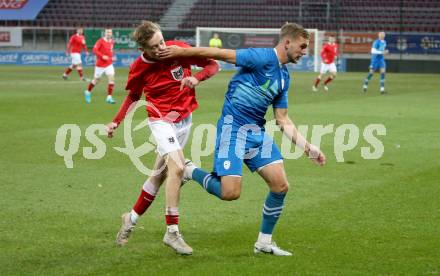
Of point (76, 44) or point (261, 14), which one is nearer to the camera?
point (76, 44)

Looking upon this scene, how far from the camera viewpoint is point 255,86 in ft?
25.5

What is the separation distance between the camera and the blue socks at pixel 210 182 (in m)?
7.84

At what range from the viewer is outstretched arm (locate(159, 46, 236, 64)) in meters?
7.47

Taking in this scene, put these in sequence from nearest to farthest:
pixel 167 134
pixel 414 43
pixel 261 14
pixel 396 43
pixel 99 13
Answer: pixel 167 134 → pixel 414 43 → pixel 396 43 → pixel 261 14 → pixel 99 13

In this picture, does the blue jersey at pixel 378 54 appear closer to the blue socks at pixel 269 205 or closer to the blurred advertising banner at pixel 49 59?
the blurred advertising banner at pixel 49 59

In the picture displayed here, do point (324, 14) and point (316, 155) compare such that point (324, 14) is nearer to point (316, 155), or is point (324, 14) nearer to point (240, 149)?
point (316, 155)

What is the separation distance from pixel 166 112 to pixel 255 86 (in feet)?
3.22

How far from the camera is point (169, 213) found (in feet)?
26.3

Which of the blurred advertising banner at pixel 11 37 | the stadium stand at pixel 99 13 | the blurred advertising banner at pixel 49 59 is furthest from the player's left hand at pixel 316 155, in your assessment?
the blurred advertising banner at pixel 11 37

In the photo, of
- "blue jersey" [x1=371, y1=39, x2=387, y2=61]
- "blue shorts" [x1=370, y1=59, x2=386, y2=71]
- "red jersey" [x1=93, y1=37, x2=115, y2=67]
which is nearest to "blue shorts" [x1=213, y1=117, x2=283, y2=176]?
"red jersey" [x1=93, y1=37, x2=115, y2=67]

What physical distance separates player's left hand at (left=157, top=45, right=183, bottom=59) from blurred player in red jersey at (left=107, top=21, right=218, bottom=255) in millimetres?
296

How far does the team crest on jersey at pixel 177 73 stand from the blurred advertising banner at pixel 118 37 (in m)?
45.6

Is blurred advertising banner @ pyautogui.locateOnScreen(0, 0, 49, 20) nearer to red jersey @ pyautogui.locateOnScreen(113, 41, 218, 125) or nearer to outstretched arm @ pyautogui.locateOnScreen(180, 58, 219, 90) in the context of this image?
red jersey @ pyautogui.locateOnScreen(113, 41, 218, 125)

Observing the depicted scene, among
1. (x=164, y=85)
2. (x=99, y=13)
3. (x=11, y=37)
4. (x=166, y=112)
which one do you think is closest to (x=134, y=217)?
(x=166, y=112)
